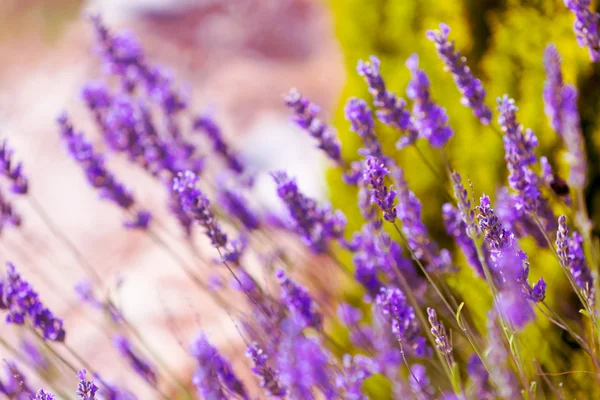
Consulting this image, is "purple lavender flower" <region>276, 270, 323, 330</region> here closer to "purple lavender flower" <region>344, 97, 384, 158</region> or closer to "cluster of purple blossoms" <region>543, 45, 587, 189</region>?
"purple lavender flower" <region>344, 97, 384, 158</region>

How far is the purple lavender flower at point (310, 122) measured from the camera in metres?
1.94

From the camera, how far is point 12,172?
2.29m

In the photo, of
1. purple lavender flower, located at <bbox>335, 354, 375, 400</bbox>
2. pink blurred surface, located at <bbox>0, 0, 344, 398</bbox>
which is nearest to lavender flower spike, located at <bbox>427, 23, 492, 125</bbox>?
purple lavender flower, located at <bbox>335, 354, 375, 400</bbox>

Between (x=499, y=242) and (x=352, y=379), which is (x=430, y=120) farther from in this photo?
(x=352, y=379)

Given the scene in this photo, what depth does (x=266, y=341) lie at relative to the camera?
1.95m

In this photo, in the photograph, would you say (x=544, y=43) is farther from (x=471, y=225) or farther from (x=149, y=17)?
(x=149, y=17)

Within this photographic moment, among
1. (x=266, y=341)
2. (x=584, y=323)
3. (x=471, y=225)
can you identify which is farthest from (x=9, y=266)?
(x=584, y=323)

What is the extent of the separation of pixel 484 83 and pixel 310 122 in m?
1.19

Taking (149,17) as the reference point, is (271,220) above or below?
below

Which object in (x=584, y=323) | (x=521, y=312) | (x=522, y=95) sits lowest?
(x=584, y=323)

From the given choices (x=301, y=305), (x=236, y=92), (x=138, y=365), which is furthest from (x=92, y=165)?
(x=236, y=92)

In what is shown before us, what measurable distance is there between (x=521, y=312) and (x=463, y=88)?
762 mm

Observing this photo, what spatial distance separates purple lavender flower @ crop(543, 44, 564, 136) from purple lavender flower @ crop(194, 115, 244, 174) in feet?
4.82

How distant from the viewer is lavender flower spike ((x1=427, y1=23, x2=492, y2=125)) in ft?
5.74
